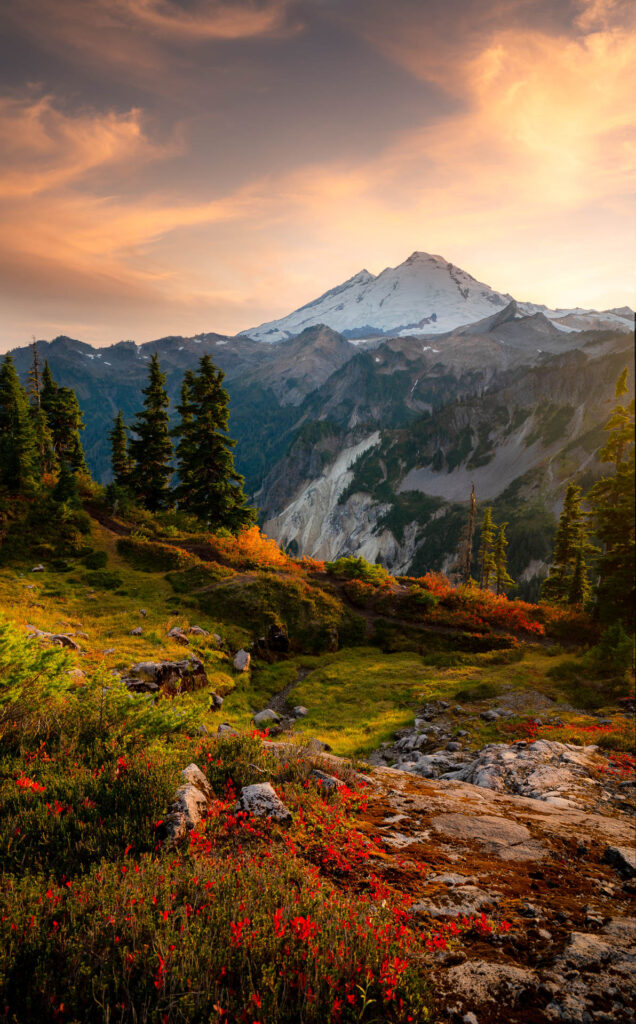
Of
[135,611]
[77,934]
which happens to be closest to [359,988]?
[77,934]

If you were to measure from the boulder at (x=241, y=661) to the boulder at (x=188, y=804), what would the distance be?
13005 millimetres

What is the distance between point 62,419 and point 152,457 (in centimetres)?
1513

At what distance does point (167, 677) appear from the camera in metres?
14.4

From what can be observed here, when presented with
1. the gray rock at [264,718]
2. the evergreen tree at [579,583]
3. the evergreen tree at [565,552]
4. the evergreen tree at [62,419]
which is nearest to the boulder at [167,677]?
the gray rock at [264,718]

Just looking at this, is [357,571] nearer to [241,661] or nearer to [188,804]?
→ [241,661]

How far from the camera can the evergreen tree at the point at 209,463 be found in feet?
117

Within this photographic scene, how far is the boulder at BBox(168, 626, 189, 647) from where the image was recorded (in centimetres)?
1825

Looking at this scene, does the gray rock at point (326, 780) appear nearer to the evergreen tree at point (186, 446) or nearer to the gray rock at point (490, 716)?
the gray rock at point (490, 716)

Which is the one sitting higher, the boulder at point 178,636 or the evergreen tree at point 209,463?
the evergreen tree at point 209,463

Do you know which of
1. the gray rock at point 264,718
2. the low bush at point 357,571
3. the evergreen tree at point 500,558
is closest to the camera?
the gray rock at point 264,718

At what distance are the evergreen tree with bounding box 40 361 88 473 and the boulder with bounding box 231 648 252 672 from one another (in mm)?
35674

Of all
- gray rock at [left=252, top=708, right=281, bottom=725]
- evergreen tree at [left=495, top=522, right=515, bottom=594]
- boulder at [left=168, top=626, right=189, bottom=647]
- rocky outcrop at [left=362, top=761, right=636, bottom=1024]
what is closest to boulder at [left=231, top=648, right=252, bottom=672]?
boulder at [left=168, top=626, right=189, bottom=647]

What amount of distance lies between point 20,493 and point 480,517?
5516 inches

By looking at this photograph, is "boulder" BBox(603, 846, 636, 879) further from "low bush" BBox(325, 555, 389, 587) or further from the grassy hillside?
"low bush" BBox(325, 555, 389, 587)
